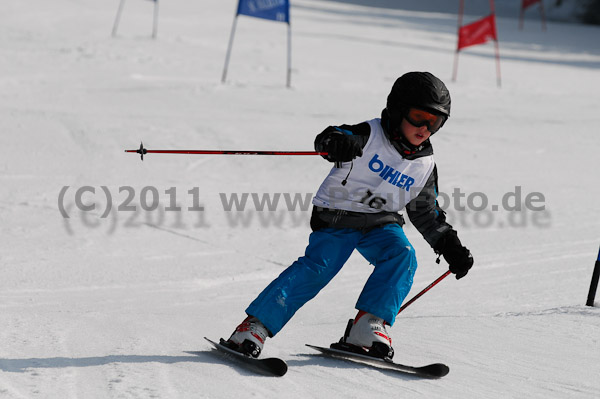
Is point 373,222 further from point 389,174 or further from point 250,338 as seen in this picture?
point 250,338

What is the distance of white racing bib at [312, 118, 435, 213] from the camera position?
3484mm

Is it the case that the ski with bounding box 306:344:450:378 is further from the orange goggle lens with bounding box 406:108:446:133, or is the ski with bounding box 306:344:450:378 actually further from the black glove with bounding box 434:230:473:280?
the orange goggle lens with bounding box 406:108:446:133

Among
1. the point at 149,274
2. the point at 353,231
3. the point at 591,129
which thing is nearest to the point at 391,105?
the point at 353,231

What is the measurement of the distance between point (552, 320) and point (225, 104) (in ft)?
23.0

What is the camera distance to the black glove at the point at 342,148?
3.23m

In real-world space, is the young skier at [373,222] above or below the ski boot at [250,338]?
above

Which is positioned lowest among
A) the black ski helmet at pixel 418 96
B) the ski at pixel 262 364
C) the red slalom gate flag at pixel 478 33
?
the ski at pixel 262 364

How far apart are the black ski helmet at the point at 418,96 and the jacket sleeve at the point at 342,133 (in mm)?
133

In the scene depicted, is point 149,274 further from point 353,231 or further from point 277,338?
point 353,231

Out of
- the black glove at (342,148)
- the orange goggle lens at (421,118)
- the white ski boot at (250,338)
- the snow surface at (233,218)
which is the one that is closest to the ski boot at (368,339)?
the snow surface at (233,218)

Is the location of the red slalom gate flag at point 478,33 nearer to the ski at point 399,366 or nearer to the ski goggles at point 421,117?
the ski goggles at point 421,117

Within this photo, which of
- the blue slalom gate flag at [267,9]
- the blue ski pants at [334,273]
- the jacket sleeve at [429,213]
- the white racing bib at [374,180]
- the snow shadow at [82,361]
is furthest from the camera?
the blue slalom gate flag at [267,9]

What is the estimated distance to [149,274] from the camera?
222 inches

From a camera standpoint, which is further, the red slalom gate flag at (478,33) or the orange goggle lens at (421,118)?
the red slalom gate flag at (478,33)
